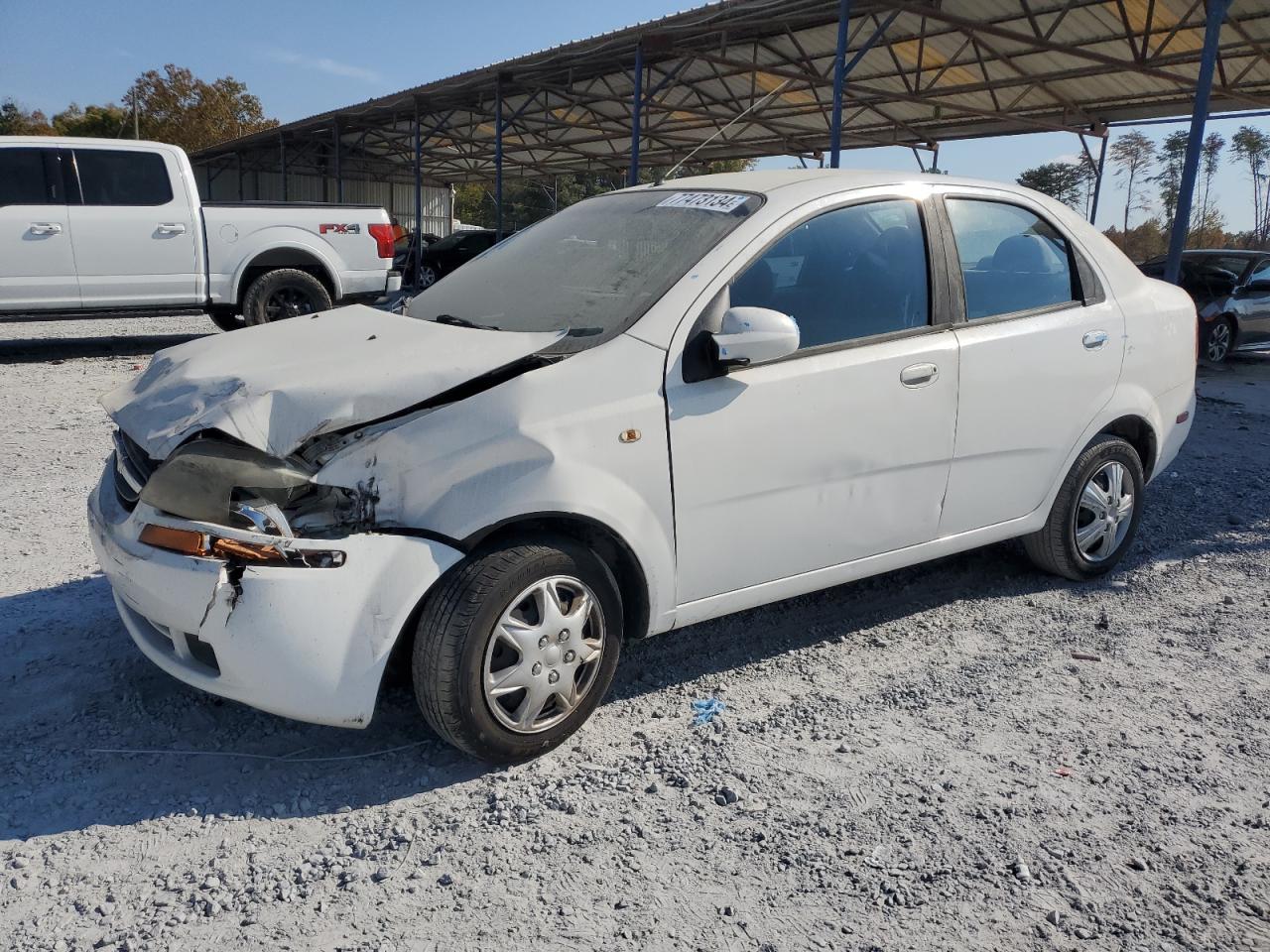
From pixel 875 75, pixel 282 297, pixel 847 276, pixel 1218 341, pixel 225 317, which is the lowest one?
pixel 1218 341

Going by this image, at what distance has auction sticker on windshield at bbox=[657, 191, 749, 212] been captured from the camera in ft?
11.6

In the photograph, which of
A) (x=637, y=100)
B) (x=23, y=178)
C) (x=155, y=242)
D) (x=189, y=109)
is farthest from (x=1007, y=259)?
(x=189, y=109)

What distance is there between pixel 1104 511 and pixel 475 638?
3079mm

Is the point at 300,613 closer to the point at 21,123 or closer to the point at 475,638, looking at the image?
the point at 475,638

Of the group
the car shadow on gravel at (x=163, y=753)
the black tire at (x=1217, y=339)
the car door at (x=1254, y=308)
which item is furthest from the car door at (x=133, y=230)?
the car door at (x=1254, y=308)

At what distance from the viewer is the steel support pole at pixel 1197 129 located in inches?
360

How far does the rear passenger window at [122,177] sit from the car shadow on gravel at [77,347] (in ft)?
4.87

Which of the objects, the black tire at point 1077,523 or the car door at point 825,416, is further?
the black tire at point 1077,523

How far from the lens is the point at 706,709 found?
11.0 ft

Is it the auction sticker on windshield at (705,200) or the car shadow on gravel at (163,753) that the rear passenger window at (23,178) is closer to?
the car shadow on gravel at (163,753)

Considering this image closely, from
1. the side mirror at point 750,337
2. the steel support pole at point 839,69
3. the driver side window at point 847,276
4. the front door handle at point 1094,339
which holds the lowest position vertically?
the front door handle at point 1094,339

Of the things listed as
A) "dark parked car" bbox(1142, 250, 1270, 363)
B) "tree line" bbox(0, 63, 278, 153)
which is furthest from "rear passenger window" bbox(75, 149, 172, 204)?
"tree line" bbox(0, 63, 278, 153)

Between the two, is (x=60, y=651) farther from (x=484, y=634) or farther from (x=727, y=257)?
(x=727, y=257)

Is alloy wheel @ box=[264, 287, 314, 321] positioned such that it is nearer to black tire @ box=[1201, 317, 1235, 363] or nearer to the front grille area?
the front grille area
